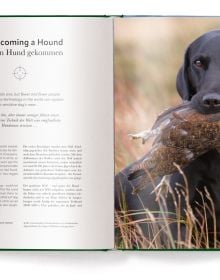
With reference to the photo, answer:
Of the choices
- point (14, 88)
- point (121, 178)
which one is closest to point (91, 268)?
point (121, 178)

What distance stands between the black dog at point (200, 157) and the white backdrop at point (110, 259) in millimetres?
94

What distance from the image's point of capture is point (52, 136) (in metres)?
1.76

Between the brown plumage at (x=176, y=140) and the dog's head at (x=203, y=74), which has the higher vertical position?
the dog's head at (x=203, y=74)

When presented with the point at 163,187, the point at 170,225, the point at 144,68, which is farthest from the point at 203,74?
the point at 170,225

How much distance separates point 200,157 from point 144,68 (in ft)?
1.19

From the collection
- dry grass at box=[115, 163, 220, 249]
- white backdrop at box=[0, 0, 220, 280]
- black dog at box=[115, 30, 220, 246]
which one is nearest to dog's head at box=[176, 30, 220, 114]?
black dog at box=[115, 30, 220, 246]

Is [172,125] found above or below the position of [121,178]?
above

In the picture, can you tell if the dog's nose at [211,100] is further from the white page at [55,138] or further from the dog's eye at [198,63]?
the white page at [55,138]

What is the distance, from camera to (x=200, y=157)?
1709 mm

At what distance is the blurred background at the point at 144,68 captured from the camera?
1731mm

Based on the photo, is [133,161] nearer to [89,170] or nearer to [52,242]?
[89,170]

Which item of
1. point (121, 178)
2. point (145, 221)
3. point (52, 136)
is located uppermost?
point (52, 136)

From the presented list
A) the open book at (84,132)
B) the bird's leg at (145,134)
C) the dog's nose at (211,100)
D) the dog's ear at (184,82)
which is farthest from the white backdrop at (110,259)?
the bird's leg at (145,134)

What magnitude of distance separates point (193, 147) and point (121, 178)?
0.89ft
